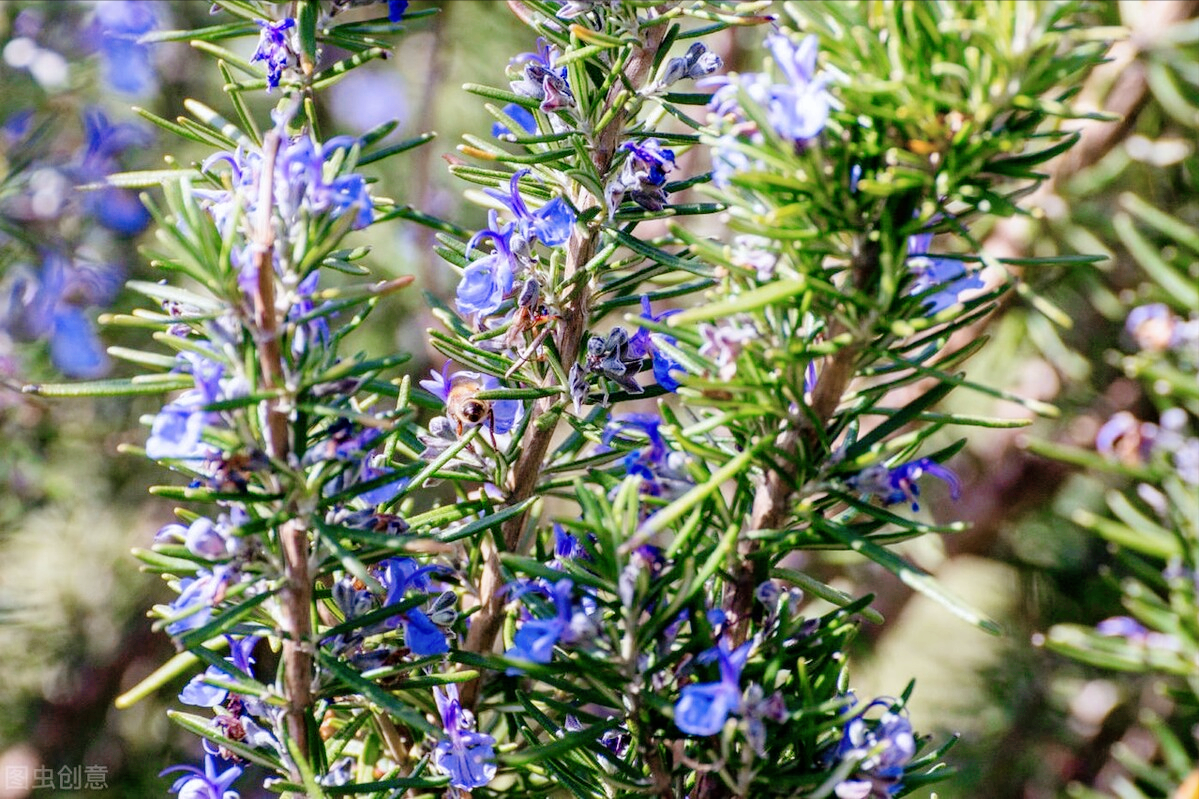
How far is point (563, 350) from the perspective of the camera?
0.62 metres

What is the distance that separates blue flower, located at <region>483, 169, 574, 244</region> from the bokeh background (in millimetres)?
670

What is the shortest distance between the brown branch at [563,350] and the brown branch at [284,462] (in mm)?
110

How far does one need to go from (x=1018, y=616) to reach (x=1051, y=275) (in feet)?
1.62

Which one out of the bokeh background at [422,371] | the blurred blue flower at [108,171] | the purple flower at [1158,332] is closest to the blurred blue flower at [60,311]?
the bokeh background at [422,371]

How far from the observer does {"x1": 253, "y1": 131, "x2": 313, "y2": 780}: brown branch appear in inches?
17.9

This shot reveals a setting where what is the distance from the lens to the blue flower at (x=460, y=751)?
1.75 ft

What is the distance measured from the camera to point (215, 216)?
53cm

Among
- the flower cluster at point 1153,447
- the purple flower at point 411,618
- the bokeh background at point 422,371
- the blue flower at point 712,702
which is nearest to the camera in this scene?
the blue flower at point 712,702

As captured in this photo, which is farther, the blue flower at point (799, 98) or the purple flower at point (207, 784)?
the purple flower at point (207, 784)

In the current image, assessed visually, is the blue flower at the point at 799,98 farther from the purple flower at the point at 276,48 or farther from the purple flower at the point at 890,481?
the purple flower at the point at 276,48

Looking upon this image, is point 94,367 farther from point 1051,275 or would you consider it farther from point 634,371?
point 1051,275

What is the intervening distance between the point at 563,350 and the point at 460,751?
237mm

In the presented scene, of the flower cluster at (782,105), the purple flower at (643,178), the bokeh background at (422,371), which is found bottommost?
the bokeh background at (422,371)

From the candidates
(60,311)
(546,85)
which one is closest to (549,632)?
(546,85)
